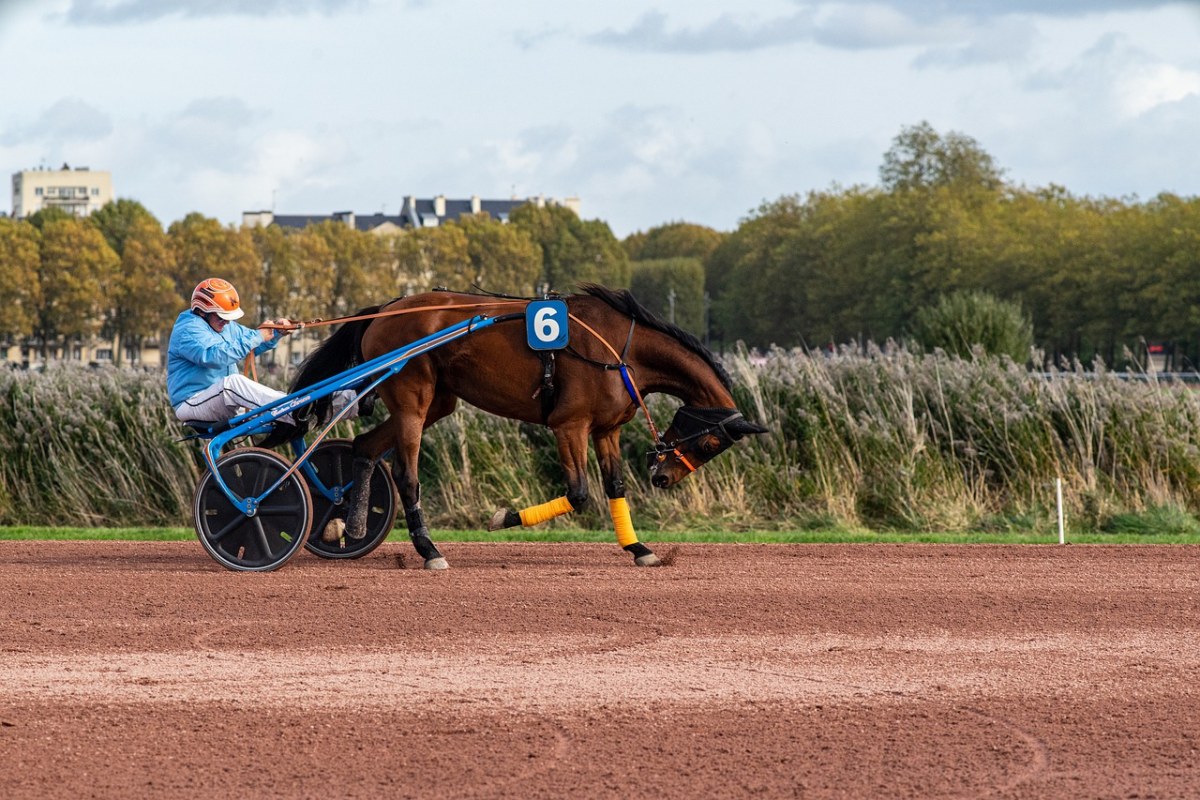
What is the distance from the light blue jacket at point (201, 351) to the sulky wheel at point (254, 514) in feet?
1.65

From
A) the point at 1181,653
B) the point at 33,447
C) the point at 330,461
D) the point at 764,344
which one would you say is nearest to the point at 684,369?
the point at 330,461

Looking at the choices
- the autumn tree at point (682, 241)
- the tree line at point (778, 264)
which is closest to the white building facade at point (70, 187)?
the autumn tree at point (682, 241)

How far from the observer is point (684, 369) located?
34.2ft

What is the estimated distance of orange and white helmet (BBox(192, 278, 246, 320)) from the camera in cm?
988

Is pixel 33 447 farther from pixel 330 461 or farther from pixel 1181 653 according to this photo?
pixel 1181 653

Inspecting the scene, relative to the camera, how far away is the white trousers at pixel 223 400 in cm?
1003

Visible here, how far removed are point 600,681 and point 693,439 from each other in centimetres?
366

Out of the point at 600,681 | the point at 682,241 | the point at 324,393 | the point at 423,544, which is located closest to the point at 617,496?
the point at 423,544

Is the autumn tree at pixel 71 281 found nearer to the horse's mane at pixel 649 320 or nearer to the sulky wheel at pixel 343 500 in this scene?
the sulky wheel at pixel 343 500

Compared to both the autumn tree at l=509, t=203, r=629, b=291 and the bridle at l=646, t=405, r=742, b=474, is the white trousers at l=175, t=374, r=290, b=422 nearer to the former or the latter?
the bridle at l=646, t=405, r=742, b=474

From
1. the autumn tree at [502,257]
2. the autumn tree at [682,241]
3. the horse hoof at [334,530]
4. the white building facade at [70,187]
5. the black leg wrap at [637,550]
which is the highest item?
the white building facade at [70,187]

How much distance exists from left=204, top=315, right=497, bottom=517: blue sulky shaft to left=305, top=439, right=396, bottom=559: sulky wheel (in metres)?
0.40

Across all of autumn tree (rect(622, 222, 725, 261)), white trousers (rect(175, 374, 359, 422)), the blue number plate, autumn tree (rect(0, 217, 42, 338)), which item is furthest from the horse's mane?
autumn tree (rect(622, 222, 725, 261))

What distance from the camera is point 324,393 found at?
33.5ft
